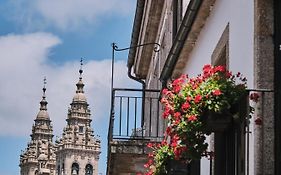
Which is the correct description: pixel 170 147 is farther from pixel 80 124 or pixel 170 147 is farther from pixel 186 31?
pixel 80 124

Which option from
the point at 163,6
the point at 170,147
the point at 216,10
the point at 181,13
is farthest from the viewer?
the point at 163,6

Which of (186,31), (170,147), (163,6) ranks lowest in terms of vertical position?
(170,147)

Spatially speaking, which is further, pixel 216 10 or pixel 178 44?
pixel 178 44

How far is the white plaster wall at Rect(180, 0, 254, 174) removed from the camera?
28.6 ft

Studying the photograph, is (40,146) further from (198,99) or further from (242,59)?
(198,99)

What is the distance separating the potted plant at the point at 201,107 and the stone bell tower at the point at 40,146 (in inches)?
5308

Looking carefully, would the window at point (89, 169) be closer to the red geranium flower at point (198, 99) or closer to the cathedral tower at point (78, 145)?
the cathedral tower at point (78, 145)

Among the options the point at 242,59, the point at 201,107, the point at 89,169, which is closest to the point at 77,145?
the point at 89,169

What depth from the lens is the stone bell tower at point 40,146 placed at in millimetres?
144500

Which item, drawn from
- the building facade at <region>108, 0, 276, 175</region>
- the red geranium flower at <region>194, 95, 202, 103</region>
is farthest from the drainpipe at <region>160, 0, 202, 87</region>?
the red geranium flower at <region>194, 95, 202, 103</region>

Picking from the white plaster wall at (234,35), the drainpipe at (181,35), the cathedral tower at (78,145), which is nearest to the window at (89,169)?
the cathedral tower at (78,145)

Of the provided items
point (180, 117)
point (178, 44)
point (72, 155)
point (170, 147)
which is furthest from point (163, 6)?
point (72, 155)
